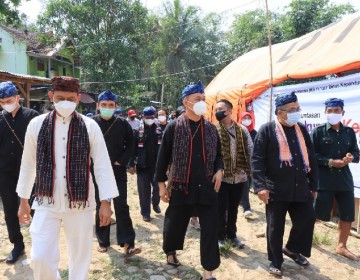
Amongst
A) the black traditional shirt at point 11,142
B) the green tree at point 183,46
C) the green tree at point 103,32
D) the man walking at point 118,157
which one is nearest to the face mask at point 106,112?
the man walking at point 118,157

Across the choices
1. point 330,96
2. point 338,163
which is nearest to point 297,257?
point 338,163

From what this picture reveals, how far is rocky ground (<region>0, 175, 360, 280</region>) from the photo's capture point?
360 centimetres

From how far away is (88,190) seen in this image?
266 centimetres

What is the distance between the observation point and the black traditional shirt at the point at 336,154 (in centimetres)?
405

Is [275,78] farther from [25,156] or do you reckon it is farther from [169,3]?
[169,3]

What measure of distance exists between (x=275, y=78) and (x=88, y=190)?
5026mm

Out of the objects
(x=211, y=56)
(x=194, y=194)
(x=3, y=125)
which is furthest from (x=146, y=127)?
(x=211, y=56)

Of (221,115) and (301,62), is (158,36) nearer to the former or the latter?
(301,62)

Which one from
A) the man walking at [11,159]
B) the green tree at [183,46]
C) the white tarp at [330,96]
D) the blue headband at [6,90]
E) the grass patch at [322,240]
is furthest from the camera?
the green tree at [183,46]

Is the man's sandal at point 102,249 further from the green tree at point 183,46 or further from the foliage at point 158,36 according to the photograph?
the green tree at point 183,46

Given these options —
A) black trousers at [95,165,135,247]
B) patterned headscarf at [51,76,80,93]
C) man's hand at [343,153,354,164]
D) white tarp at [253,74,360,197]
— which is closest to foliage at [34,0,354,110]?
white tarp at [253,74,360,197]

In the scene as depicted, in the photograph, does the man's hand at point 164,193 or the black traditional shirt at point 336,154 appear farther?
the black traditional shirt at point 336,154

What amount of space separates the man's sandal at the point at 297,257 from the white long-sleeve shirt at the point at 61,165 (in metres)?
2.18

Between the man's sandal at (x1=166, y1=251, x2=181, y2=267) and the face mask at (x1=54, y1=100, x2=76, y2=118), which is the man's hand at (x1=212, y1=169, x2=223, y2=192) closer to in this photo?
the man's sandal at (x1=166, y1=251, x2=181, y2=267)
